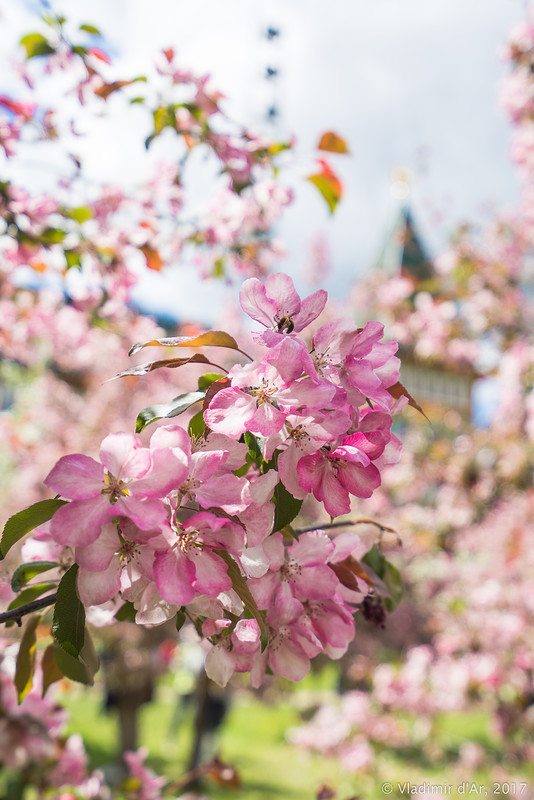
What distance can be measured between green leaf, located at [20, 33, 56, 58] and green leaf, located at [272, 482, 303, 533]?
4.45 feet

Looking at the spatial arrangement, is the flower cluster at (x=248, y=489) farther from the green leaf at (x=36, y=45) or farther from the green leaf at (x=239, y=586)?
the green leaf at (x=36, y=45)

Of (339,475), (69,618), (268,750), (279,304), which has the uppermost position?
(279,304)

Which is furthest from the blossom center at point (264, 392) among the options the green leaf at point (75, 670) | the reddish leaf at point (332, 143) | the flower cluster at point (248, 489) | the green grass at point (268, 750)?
the green grass at point (268, 750)

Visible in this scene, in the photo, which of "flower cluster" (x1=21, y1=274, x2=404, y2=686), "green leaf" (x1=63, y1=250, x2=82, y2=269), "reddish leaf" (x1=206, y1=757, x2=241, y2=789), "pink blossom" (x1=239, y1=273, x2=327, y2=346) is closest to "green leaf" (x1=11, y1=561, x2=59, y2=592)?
"flower cluster" (x1=21, y1=274, x2=404, y2=686)

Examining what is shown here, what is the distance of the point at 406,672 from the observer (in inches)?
161

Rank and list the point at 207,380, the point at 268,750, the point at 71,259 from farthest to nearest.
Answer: the point at 268,750 < the point at 71,259 < the point at 207,380

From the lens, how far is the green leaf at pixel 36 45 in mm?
1438

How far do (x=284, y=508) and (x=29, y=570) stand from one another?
0.32 meters

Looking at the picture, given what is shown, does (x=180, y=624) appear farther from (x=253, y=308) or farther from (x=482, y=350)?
(x=482, y=350)

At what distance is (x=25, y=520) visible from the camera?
1.89 ft

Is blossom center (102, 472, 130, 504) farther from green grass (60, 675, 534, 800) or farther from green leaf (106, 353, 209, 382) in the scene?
green grass (60, 675, 534, 800)

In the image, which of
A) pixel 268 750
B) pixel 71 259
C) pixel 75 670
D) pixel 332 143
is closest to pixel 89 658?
pixel 75 670

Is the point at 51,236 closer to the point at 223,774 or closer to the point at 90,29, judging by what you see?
the point at 90,29

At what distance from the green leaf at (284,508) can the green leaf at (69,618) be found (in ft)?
0.64
